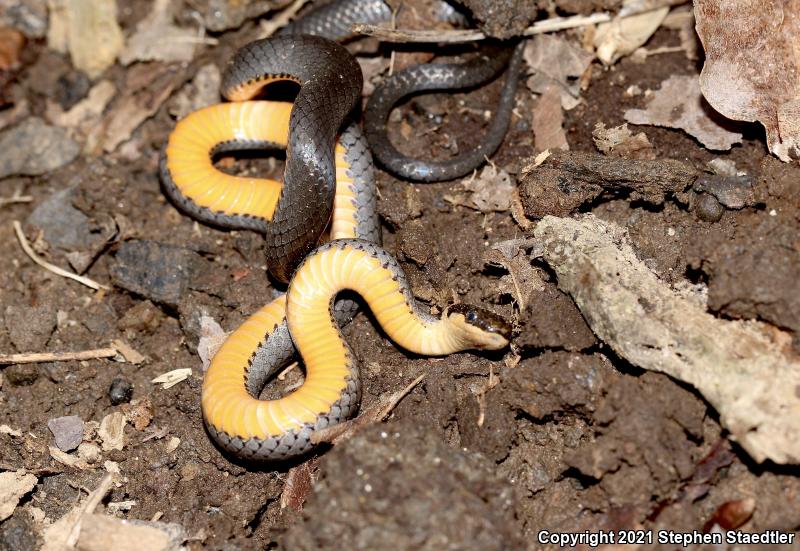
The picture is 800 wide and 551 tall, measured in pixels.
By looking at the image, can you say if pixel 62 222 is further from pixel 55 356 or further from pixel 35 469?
pixel 35 469

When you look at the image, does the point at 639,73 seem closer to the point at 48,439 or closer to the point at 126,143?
the point at 126,143

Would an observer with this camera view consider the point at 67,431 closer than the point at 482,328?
No

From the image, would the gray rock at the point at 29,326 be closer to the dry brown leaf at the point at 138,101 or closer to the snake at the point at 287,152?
the snake at the point at 287,152

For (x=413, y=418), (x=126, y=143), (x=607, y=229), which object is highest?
(x=607, y=229)

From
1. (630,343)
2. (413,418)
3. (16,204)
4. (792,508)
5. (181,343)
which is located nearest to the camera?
(792,508)

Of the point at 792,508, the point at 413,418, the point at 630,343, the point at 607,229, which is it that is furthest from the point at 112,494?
the point at 792,508

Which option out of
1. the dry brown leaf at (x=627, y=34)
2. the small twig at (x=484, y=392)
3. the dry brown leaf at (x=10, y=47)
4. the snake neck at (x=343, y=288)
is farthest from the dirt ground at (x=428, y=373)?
the dry brown leaf at (x=10, y=47)

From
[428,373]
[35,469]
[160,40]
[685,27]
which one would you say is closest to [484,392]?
[428,373]
